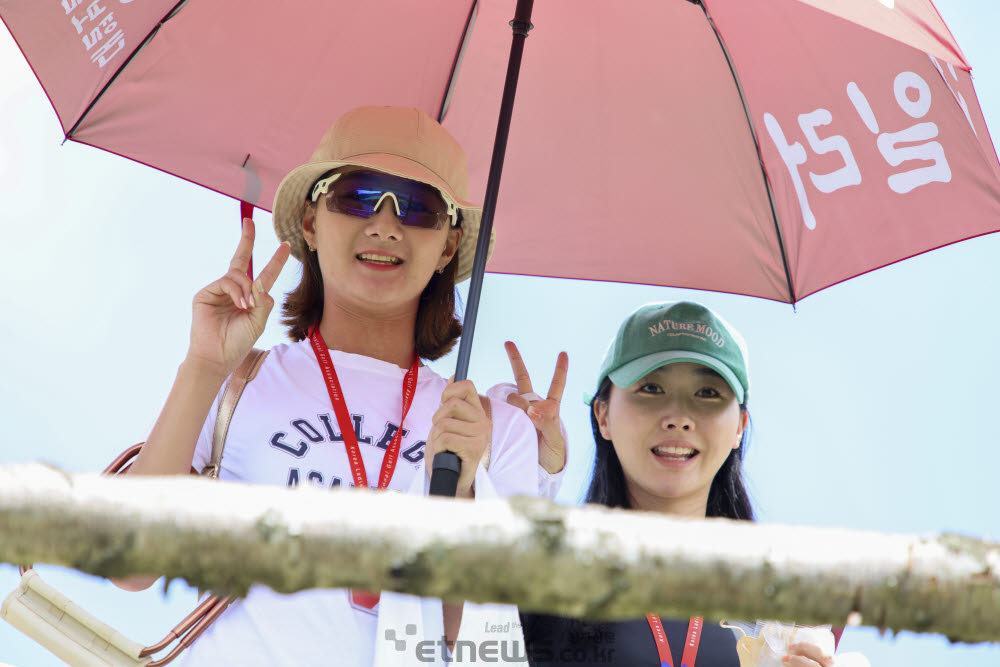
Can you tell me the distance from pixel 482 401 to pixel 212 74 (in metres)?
1.53

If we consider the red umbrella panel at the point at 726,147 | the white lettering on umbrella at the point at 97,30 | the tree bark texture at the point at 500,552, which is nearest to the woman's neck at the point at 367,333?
the red umbrella panel at the point at 726,147

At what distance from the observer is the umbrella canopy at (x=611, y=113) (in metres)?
3.19

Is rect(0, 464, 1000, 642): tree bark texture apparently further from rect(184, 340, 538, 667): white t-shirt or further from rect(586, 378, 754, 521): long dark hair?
rect(586, 378, 754, 521): long dark hair

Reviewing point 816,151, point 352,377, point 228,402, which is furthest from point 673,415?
point 228,402

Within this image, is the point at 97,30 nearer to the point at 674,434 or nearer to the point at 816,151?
the point at 674,434

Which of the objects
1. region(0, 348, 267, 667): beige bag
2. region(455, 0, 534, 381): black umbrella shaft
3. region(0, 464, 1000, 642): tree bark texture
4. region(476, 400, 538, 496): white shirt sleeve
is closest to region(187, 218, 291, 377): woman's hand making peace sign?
region(0, 348, 267, 667): beige bag

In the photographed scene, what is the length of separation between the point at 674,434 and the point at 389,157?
1.22 metres

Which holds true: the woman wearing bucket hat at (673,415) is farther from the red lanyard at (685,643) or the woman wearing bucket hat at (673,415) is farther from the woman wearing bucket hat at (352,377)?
the woman wearing bucket hat at (352,377)

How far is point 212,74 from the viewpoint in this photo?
342 centimetres

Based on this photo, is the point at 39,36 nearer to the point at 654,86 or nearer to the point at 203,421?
the point at 203,421

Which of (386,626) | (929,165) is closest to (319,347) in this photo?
(386,626)

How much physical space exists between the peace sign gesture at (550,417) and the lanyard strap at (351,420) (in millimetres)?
360

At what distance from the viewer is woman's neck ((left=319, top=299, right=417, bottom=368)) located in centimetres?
289

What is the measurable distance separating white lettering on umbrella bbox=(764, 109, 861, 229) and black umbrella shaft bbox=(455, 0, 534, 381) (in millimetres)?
850
